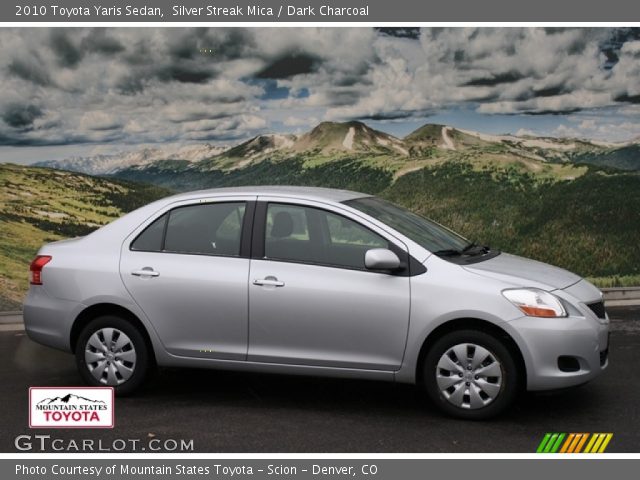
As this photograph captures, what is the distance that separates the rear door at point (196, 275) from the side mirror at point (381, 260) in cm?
92

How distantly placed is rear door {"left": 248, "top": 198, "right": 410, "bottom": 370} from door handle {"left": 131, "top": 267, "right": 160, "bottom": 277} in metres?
0.75

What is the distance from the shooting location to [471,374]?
19.6 feet

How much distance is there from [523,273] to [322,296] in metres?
1.40

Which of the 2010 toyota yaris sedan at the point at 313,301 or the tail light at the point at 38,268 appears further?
the tail light at the point at 38,268

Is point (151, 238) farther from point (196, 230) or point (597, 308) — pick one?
point (597, 308)

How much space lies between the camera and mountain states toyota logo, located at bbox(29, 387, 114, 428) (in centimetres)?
605

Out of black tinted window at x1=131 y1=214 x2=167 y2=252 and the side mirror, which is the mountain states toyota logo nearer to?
black tinted window at x1=131 y1=214 x2=167 y2=252

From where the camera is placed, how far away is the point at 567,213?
1377 centimetres

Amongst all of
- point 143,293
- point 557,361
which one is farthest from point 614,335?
point 143,293

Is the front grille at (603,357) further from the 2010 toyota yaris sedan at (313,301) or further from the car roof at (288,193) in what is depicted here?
the car roof at (288,193)

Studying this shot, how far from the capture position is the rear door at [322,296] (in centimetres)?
614

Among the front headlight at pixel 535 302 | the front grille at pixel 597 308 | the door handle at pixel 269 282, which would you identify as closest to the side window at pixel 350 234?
the door handle at pixel 269 282

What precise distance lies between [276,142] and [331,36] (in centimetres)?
183

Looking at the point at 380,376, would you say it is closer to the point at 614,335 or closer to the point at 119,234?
the point at 119,234
